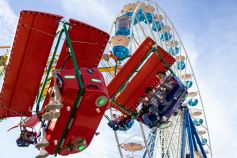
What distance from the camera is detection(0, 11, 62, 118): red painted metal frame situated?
6852 millimetres

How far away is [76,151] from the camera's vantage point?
7.04 metres

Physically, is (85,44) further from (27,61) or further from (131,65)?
(131,65)

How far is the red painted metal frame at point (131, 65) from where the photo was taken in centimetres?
892

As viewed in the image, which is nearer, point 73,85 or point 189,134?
point 73,85

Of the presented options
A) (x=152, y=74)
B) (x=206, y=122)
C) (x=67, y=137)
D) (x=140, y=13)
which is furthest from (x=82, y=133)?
(x=206, y=122)

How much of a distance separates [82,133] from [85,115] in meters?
0.47

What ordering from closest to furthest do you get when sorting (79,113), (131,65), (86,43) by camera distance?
(79,113) < (86,43) < (131,65)

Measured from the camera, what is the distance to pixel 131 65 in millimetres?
9156

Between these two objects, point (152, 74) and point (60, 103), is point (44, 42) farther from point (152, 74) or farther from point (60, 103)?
point (152, 74)

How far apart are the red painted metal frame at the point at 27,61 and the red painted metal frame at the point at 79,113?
3.50 feet

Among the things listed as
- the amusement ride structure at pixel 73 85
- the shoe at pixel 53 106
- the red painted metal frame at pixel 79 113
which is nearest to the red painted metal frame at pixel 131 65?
the amusement ride structure at pixel 73 85

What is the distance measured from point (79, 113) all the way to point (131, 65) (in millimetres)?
3108

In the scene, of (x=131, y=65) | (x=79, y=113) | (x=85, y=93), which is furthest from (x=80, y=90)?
(x=131, y=65)

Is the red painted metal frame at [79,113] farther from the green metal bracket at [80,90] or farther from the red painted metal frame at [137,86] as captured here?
the red painted metal frame at [137,86]
